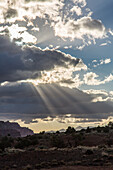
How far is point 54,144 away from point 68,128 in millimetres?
34391

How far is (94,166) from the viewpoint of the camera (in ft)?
79.8

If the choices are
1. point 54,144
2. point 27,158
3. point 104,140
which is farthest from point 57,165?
point 104,140

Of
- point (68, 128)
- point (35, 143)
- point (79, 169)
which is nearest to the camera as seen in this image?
point (79, 169)

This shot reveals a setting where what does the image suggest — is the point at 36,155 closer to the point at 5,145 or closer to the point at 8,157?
the point at 8,157

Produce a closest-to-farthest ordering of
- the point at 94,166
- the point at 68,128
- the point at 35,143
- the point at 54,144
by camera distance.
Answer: the point at 94,166, the point at 54,144, the point at 35,143, the point at 68,128

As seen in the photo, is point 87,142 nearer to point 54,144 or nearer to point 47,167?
point 54,144

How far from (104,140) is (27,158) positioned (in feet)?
86.0

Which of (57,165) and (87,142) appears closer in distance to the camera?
(57,165)

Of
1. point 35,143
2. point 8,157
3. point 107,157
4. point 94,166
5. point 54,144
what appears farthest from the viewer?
point 35,143

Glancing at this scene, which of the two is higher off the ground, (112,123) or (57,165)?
(112,123)

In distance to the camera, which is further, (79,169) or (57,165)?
(57,165)

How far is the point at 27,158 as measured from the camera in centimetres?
3122

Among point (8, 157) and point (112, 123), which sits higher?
point (112, 123)

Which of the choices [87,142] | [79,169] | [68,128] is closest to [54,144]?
[87,142]
